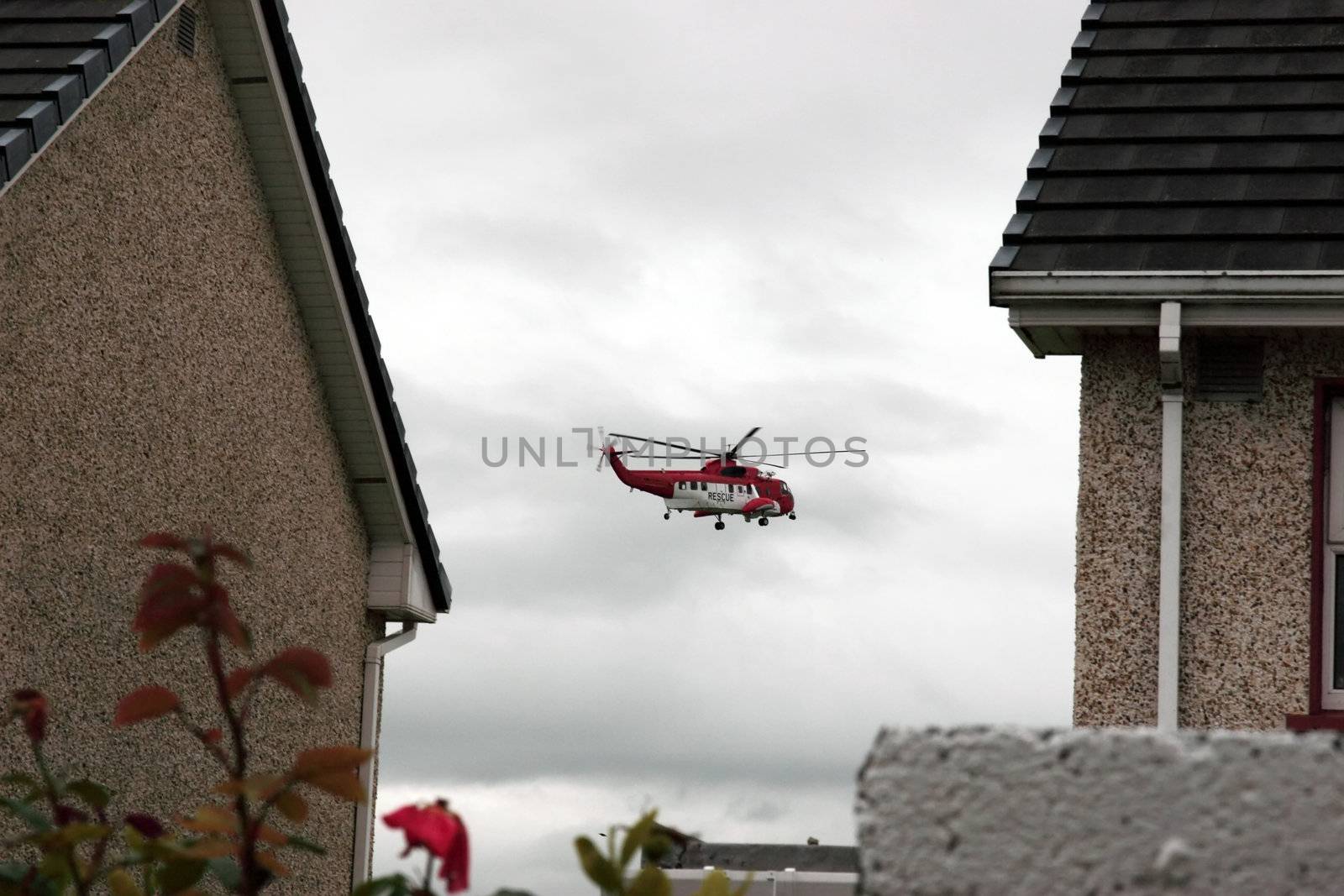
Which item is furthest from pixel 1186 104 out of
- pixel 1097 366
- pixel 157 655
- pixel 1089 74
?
pixel 157 655

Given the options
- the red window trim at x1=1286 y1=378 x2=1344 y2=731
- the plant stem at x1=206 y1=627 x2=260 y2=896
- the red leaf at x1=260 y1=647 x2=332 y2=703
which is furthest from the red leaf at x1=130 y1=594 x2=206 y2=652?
the red window trim at x1=1286 y1=378 x2=1344 y2=731

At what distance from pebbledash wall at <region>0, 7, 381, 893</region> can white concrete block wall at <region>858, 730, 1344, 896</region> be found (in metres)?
7.29

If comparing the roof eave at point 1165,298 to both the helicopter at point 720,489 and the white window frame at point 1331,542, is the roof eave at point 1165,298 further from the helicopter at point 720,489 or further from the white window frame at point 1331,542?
the helicopter at point 720,489

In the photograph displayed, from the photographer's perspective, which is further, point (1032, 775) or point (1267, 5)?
point (1267, 5)

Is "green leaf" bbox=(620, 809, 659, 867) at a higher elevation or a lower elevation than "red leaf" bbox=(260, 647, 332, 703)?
lower

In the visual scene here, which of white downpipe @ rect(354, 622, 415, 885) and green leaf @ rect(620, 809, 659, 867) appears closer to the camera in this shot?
green leaf @ rect(620, 809, 659, 867)

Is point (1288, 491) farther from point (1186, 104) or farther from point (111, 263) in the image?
point (111, 263)

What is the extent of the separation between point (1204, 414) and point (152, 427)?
5848 millimetres

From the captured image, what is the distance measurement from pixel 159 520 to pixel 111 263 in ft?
5.03

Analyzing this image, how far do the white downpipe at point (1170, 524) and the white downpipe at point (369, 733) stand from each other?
7.31 m

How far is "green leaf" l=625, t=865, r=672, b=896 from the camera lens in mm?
2592

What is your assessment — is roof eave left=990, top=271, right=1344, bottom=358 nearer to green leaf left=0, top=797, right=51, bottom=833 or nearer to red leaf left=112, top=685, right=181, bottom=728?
green leaf left=0, top=797, right=51, bottom=833

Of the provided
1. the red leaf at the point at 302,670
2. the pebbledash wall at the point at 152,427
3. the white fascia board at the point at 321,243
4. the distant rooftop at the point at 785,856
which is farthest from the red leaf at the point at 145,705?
the distant rooftop at the point at 785,856

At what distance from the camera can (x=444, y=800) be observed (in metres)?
2.38
